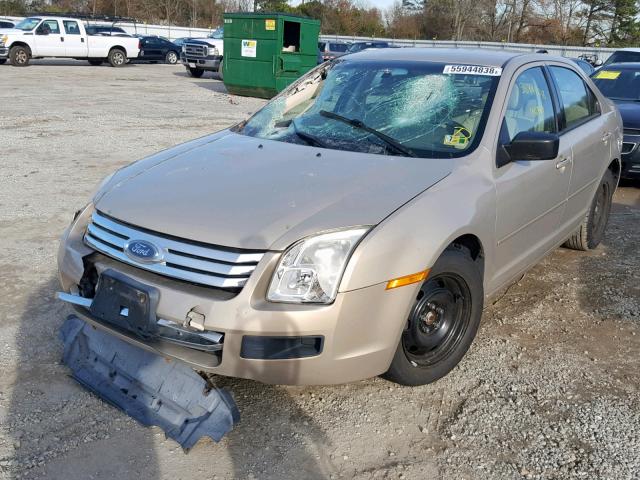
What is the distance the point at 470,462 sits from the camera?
2.73m

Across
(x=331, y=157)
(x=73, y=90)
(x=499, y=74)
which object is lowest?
(x=73, y=90)

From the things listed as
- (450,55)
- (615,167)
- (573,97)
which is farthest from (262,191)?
(615,167)

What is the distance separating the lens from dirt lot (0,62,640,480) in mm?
2680

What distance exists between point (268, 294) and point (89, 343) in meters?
1.22

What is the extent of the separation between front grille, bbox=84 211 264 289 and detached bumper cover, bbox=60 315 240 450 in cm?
48

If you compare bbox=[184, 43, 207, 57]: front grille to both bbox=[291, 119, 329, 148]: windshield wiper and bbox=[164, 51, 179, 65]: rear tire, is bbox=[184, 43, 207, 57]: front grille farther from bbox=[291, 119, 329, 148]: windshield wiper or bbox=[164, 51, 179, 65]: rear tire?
bbox=[291, 119, 329, 148]: windshield wiper

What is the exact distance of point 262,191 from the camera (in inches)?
118

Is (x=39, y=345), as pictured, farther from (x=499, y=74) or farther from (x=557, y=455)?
(x=499, y=74)

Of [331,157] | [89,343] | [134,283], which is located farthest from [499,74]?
[89,343]

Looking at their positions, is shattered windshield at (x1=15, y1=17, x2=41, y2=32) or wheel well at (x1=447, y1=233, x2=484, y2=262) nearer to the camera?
wheel well at (x1=447, y1=233, x2=484, y2=262)

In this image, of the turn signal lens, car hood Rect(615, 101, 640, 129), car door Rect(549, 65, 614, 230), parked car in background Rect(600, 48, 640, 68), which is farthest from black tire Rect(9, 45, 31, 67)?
the turn signal lens

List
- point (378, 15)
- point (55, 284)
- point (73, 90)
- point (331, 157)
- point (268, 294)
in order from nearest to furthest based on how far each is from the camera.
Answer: point (268, 294) → point (331, 157) → point (55, 284) → point (73, 90) → point (378, 15)

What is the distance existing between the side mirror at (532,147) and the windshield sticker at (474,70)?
1.64 ft

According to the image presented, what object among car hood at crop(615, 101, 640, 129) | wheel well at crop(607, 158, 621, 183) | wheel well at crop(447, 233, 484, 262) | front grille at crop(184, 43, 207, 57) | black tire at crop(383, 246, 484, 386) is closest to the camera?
black tire at crop(383, 246, 484, 386)
